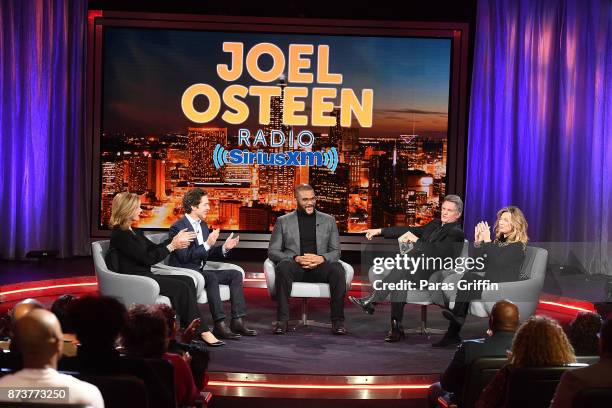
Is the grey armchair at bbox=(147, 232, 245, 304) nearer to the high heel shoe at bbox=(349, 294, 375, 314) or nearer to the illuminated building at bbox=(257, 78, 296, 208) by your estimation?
the high heel shoe at bbox=(349, 294, 375, 314)

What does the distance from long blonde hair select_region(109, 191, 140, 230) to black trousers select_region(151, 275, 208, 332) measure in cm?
43

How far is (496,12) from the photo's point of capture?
9422 millimetres

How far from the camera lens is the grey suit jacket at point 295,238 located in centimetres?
668

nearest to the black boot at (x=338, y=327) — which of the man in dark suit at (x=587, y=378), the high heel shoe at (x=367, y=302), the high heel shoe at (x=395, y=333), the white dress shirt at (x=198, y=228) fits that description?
the high heel shoe at (x=367, y=302)

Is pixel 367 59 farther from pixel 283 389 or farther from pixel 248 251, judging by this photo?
pixel 283 389

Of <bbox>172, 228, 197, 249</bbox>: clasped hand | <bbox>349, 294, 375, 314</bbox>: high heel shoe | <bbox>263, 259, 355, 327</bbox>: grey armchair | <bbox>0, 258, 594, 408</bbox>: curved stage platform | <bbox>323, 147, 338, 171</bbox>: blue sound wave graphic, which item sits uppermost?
<bbox>323, 147, 338, 171</bbox>: blue sound wave graphic

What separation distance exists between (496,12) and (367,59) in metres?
1.46

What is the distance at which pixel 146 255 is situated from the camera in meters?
5.95

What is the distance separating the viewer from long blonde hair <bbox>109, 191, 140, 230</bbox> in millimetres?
5873

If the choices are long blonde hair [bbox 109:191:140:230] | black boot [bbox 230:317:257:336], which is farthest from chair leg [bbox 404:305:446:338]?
long blonde hair [bbox 109:191:140:230]

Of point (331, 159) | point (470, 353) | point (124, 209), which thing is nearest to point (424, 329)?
point (124, 209)

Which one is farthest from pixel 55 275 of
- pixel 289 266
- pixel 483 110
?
pixel 483 110

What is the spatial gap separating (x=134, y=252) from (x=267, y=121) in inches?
154

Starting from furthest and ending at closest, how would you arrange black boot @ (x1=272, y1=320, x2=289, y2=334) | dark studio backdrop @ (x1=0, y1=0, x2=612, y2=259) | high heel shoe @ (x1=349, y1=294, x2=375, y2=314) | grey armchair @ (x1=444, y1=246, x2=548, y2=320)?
dark studio backdrop @ (x1=0, y1=0, x2=612, y2=259) → high heel shoe @ (x1=349, y1=294, x2=375, y2=314) → black boot @ (x1=272, y1=320, x2=289, y2=334) → grey armchair @ (x1=444, y1=246, x2=548, y2=320)
